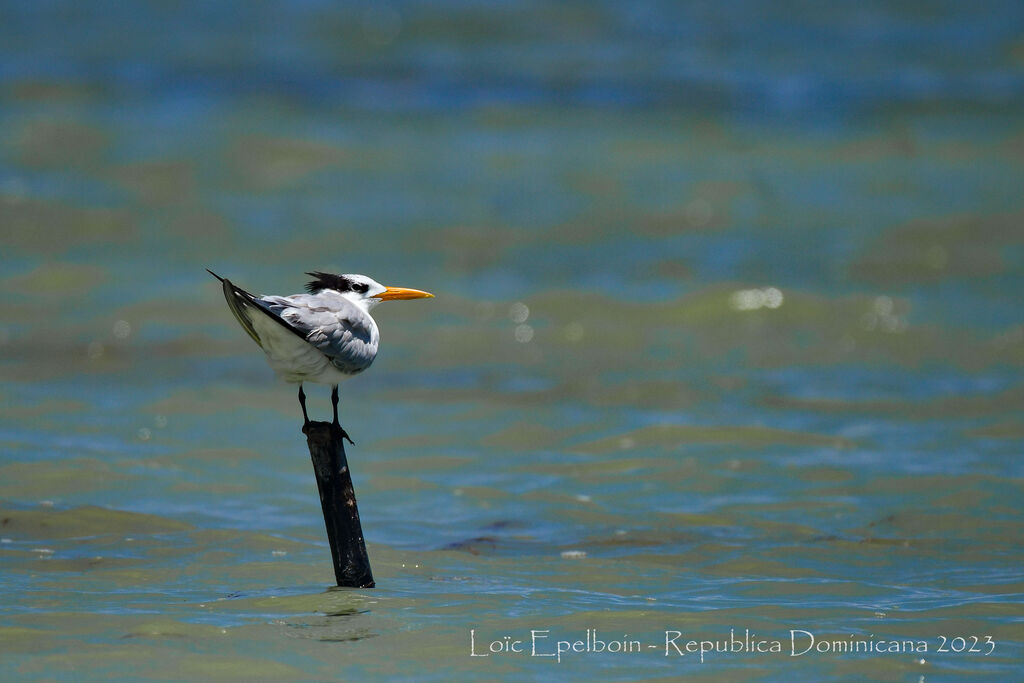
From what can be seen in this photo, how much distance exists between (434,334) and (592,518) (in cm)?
573

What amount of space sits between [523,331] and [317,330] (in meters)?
8.40

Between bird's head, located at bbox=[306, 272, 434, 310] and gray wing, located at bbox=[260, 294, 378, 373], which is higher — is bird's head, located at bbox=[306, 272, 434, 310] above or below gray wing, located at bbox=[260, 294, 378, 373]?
above

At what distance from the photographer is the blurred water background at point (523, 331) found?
5805 mm

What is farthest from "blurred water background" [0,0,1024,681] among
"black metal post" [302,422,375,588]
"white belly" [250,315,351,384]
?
"white belly" [250,315,351,384]

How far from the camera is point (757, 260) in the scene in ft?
51.9

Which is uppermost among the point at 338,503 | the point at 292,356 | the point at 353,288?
the point at 353,288

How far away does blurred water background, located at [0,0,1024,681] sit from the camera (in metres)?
5.80

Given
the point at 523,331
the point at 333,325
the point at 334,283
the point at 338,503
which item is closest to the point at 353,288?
the point at 334,283

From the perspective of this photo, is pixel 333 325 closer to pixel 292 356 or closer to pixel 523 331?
pixel 292 356

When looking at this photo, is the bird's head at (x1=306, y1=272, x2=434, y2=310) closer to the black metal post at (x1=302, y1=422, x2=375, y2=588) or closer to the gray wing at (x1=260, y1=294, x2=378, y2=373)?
the gray wing at (x1=260, y1=294, x2=378, y2=373)

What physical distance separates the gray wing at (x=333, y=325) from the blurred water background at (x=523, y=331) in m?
1.06

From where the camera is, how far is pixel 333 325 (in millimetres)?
5164

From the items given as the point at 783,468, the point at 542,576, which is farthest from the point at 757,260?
the point at 542,576

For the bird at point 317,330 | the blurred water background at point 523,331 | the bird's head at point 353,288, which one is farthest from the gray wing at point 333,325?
the blurred water background at point 523,331
